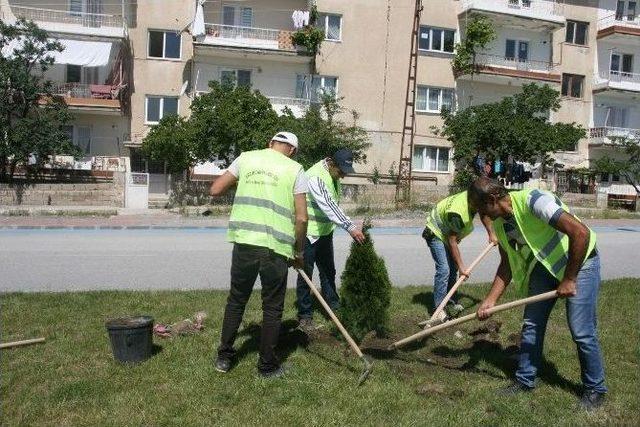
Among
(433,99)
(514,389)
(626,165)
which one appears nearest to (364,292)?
(514,389)

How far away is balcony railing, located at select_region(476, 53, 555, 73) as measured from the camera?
3394 centimetres

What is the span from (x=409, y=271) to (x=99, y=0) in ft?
90.1

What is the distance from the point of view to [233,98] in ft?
82.3

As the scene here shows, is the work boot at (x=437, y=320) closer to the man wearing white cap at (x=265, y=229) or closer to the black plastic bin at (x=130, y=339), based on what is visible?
the man wearing white cap at (x=265, y=229)

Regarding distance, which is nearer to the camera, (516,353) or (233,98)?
(516,353)

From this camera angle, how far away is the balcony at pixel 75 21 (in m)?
29.5

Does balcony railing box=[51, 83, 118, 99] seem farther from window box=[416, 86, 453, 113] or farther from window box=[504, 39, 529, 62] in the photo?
window box=[504, 39, 529, 62]

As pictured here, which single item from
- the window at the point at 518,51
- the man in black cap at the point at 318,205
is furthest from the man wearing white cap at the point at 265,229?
the window at the point at 518,51

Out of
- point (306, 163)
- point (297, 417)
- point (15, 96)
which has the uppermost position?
point (15, 96)

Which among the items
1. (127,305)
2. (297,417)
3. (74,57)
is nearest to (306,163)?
(74,57)

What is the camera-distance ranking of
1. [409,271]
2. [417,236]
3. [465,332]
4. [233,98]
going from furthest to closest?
[233,98]
[417,236]
[409,271]
[465,332]

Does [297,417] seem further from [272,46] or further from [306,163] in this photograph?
[272,46]

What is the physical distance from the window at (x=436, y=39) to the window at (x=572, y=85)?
800 centimetres

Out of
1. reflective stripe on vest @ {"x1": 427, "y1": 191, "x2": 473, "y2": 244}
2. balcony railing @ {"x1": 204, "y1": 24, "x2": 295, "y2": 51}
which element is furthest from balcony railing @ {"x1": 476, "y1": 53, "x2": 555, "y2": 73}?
reflective stripe on vest @ {"x1": 427, "y1": 191, "x2": 473, "y2": 244}
